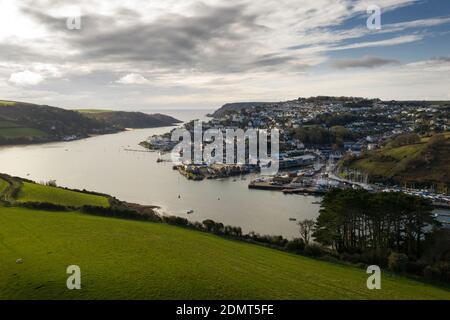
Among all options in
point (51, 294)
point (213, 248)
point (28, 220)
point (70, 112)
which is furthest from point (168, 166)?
point (70, 112)

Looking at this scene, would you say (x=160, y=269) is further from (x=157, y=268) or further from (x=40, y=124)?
(x=40, y=124)
